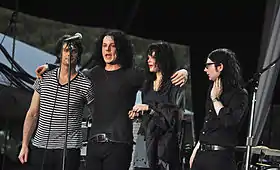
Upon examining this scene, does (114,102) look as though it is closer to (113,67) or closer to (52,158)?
(113,67)

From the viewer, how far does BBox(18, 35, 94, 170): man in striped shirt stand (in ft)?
9.60

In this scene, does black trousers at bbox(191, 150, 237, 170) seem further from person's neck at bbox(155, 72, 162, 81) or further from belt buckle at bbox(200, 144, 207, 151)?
person's neck at bbox(155, 72, 162, 81)

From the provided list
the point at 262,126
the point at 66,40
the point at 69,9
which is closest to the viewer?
the point at 66,40

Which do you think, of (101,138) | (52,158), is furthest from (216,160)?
(52,158)

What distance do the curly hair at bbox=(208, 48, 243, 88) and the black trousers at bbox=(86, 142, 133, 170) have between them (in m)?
0.69

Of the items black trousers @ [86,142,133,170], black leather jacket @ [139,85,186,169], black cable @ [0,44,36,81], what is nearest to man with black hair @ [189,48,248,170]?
black leather jacket @ [139,85,186,169]

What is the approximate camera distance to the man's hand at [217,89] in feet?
10.1

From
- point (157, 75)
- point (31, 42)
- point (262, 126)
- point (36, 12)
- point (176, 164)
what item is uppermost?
point (36, 12)

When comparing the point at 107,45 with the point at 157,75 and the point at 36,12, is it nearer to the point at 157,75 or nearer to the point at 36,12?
the point at 157,75

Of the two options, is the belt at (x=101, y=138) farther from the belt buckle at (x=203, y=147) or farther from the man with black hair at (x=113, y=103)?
the belt buckle at (x=203, y=147)

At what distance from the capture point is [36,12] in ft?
A: 15.0

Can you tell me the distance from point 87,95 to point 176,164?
0.80m

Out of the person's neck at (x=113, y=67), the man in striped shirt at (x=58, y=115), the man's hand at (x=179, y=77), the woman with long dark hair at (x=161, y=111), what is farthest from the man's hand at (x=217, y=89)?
the man in striped shirt at (x=58, y=115)

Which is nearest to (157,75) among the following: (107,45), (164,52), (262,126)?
(164,52)
